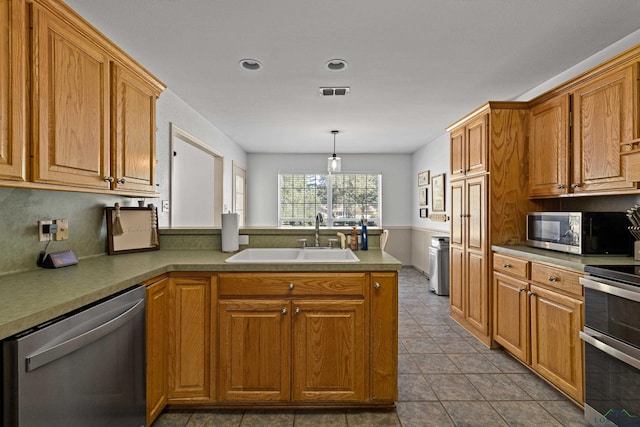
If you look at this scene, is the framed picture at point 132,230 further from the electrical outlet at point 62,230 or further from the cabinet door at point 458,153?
the cabinet door at point 458,153

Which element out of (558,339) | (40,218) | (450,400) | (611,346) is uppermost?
(40,218)

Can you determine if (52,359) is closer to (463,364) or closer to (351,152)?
(463,364)

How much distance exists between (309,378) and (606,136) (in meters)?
2.39

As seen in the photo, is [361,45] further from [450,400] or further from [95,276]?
[450,400]

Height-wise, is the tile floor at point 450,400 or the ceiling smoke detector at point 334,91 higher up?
the ceiling smoke detector at point 334,91

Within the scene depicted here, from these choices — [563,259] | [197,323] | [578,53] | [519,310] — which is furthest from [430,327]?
[578,53]

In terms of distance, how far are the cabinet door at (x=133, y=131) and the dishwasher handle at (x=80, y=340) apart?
0.76 meters

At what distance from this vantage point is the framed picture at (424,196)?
6.13 m

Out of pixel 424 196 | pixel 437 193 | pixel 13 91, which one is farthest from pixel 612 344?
pixel 424 196

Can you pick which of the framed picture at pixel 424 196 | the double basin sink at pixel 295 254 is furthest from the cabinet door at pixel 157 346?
the framed picture at pixel 424 196

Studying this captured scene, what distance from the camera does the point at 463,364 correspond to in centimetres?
265

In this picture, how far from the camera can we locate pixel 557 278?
2131 millimetres

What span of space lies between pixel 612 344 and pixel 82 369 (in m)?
2.43

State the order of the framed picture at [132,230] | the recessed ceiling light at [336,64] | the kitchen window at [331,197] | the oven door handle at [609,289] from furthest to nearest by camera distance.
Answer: the kitchen window at [331,197] → the recessed ceiling light at [336,64] → the framed picture at [132,230] → the oven door handle at [609,289]
